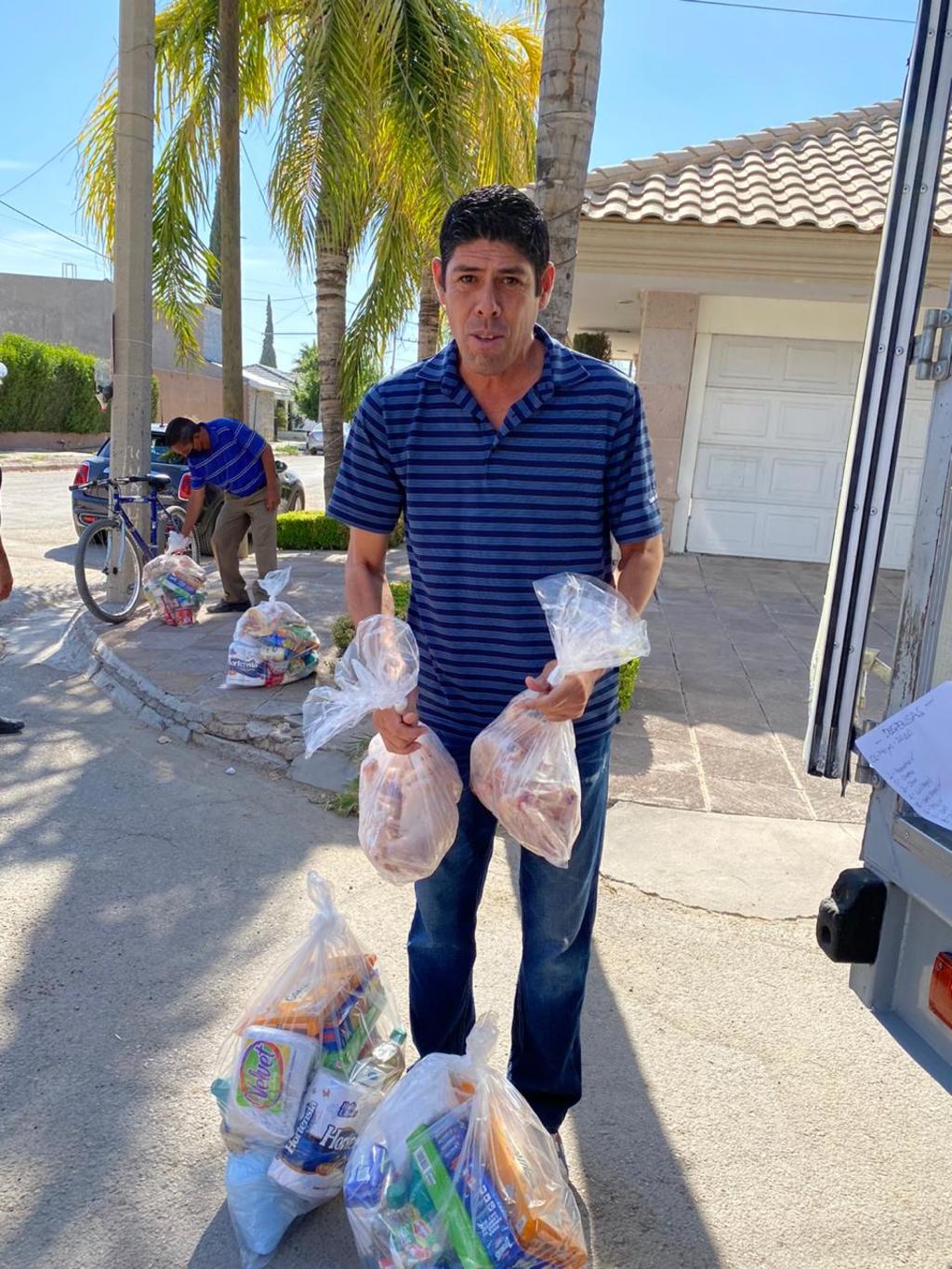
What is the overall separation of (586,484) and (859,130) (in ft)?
40.7

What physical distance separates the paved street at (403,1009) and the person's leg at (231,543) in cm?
355

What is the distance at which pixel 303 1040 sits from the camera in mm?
2205

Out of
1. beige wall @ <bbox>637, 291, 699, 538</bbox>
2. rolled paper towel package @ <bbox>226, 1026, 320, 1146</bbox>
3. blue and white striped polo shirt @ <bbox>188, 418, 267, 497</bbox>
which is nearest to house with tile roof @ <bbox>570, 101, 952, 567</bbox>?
beige wall @ <bbox>637, 291, 699, 538</bbox>

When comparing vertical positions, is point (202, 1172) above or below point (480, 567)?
below

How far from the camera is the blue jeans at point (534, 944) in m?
2.23

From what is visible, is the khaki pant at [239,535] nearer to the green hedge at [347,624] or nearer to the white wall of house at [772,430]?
the green hedge at [347,624]

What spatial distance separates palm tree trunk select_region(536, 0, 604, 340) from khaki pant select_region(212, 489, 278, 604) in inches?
142

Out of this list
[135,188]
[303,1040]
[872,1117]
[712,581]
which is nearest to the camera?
[303,1040]

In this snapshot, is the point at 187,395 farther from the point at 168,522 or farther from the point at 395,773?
the point at 395,773

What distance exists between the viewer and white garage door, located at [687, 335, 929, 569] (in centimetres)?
1093

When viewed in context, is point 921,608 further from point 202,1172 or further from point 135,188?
point 135,188

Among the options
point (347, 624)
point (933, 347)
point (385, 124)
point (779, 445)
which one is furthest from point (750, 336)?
point (933, 347)

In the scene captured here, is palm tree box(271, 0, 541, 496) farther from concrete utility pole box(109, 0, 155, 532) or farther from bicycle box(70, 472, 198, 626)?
bicycle box(70, 472, 198, 626)

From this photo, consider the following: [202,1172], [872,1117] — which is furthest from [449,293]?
[872,1117]
